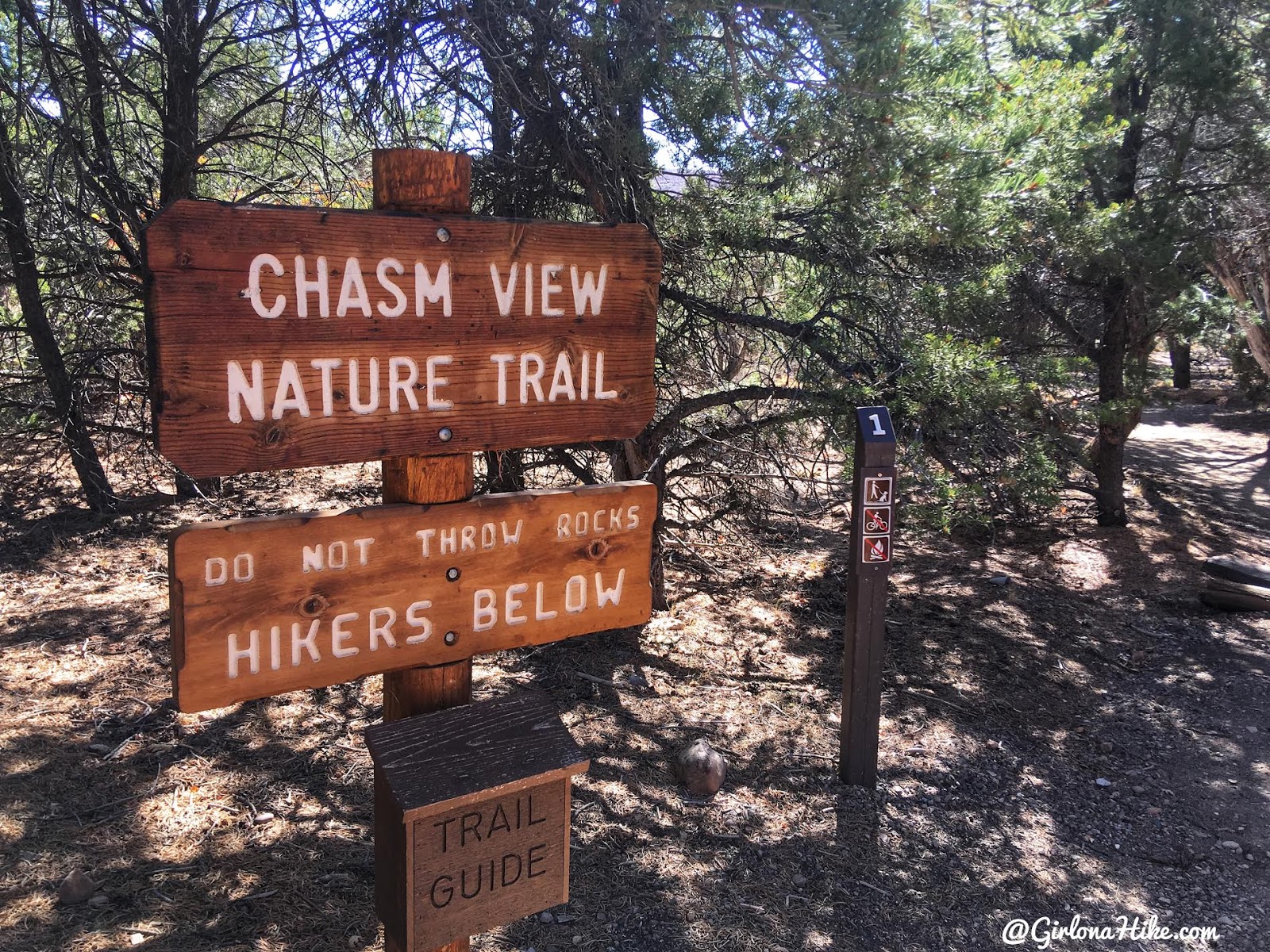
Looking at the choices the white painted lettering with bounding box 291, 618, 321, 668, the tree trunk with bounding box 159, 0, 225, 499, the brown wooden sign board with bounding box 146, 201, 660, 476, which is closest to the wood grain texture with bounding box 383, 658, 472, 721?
the white painted lettering with bounding box 291, 618, 321, 668

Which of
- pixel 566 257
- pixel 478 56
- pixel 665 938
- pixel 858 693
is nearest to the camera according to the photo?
pixel 566 257

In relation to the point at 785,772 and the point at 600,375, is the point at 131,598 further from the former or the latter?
the point at 600,375

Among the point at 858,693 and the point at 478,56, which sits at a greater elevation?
the point at 478,56

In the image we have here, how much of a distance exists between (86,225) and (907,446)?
487 cm

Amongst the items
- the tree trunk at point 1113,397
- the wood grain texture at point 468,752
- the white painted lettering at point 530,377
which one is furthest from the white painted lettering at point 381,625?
the tree trunk at point 1113,397

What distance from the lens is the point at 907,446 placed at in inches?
167

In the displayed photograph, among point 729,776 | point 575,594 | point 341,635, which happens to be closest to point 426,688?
point 341,635

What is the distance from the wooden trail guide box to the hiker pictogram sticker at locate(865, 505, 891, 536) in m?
2.32

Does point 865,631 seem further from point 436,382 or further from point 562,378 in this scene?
point 436,382

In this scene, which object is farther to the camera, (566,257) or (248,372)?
(566,257)

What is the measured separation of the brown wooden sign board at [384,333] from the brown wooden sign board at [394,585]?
146 mm

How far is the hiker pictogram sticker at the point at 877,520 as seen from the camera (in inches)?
162

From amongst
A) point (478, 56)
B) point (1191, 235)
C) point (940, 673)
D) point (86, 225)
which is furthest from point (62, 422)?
point (1191, 235)

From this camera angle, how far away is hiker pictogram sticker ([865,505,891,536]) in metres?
4.11
